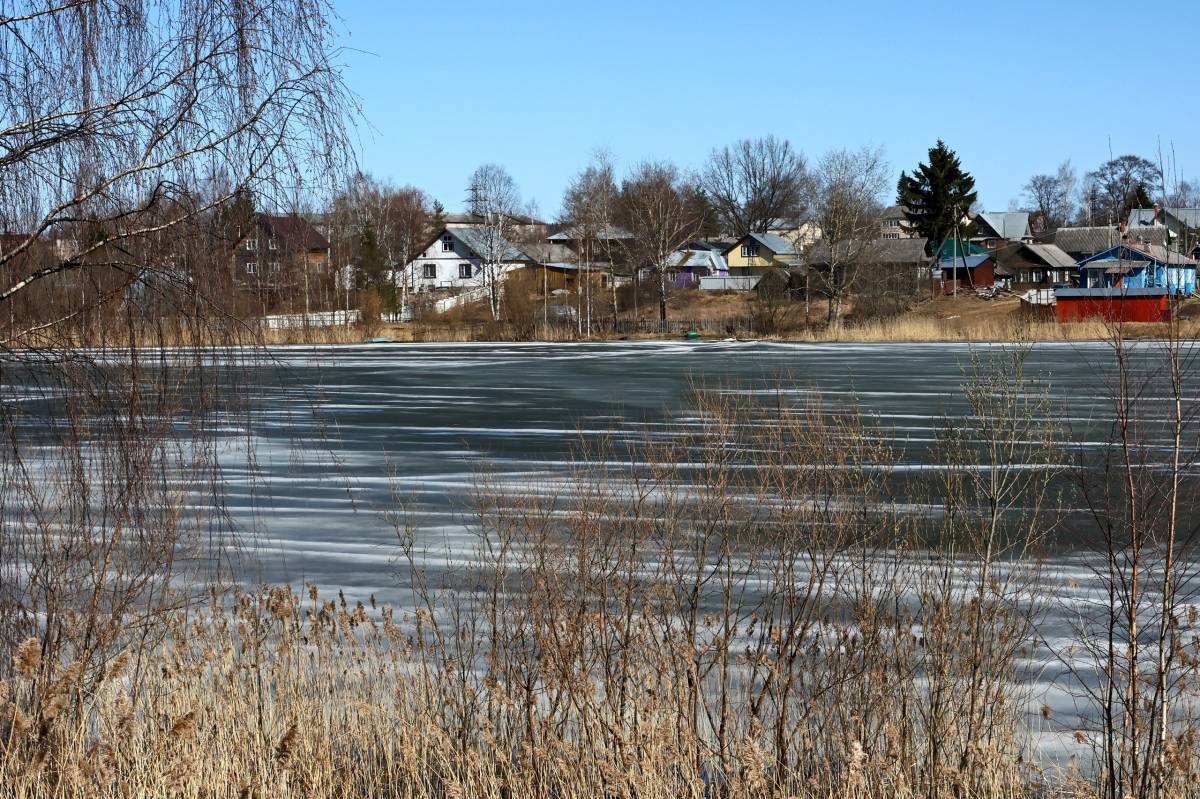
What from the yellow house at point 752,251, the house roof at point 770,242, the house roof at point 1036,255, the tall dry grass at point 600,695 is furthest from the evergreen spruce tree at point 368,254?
the house roof at point 1036,255

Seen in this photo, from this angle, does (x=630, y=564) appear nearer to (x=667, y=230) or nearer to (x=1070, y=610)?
(x=1070, y=610)

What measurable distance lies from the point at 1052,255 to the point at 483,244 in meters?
45.1

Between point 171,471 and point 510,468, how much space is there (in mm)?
9385

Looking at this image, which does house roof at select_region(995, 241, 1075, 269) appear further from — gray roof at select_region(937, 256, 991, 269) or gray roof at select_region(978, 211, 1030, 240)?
gray roof at select_region(978, 211, 1030, 240)

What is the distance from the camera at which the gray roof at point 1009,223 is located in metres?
113

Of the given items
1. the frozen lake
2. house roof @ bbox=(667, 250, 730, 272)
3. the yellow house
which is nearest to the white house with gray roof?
house roof @ bbox=(667, 250, 730, 272)

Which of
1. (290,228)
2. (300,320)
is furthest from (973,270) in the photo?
(290,228)

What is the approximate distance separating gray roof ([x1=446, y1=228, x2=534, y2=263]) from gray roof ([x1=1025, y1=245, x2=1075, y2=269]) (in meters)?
38.5

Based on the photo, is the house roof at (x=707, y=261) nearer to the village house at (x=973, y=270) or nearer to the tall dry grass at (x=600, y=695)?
the village house at (x=973, y=270)

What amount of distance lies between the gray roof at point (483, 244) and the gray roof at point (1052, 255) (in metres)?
38.5

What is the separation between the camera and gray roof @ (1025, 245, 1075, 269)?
8806 cm

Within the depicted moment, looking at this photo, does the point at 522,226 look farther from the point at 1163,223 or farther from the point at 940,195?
the point at 1163,223

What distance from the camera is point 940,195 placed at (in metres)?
80.5

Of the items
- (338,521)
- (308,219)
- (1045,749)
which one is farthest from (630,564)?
(338,521)
